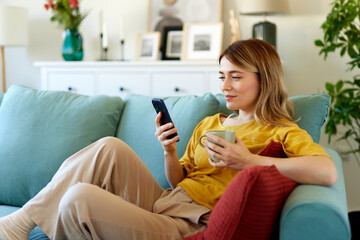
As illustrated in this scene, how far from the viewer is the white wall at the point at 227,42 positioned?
334 cm

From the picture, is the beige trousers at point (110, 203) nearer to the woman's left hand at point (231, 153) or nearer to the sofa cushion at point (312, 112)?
the woman's left hand at point (231, 153)

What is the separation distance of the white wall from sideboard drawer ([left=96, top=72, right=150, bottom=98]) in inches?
18.1

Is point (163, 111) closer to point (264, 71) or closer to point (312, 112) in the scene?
point (264, 71)

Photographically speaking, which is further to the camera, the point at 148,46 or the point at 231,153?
the point at 148,46

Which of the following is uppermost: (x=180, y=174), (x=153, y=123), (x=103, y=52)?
(x=103, y=52)

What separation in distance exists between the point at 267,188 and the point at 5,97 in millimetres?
1508

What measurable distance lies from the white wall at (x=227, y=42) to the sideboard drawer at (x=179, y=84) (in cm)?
53

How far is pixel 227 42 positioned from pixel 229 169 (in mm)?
2168

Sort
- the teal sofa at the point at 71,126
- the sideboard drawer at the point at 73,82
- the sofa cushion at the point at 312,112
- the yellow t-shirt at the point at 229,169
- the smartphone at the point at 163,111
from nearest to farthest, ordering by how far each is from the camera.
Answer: the yellow t-shirt at the point at 229,169 < the smartphone at the point at 163,111 < the sofa cushion at the point at 312,112 < the teal sofa at the point at 71,126 < the sideboard drawer at the point at 73,82

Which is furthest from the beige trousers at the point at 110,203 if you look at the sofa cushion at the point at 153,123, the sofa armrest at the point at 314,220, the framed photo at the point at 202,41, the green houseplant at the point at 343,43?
the framed photo at the point at 202,41

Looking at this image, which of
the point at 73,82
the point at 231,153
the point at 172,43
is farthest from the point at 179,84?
the point at 231,153

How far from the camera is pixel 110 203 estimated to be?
137cm

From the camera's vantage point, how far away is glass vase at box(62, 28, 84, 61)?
3666 mm

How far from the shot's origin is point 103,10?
393 centimetres
